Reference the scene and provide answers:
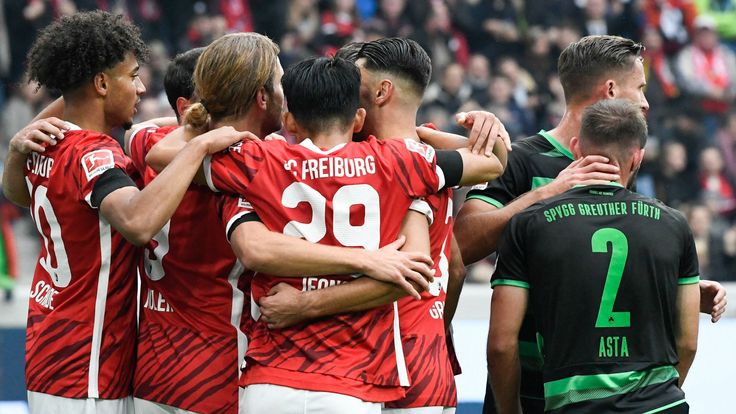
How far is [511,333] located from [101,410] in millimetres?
1590

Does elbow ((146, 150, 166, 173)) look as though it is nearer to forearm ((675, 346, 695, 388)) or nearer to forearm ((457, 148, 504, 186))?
forearm ((457, 148, 504, 186))

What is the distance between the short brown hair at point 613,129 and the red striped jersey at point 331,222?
822 mm

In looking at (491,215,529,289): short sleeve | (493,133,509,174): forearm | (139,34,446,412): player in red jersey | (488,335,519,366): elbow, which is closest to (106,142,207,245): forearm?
(139,34,446,412): player in red jersey

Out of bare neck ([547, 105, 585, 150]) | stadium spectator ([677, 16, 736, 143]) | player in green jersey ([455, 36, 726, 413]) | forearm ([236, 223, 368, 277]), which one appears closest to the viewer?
forearm ([236, 223, 368, 277])

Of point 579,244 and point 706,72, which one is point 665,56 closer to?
point 706,72

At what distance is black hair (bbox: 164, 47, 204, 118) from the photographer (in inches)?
180

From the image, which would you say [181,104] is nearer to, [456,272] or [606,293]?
[456,272]

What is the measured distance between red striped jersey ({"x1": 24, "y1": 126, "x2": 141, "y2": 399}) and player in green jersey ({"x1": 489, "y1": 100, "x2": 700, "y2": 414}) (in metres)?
1.50

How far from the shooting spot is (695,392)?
6945mm

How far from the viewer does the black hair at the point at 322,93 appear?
12.4 ft

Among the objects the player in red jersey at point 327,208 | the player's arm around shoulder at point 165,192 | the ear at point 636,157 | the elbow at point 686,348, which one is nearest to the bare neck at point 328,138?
the player in red jersey at point 327,208

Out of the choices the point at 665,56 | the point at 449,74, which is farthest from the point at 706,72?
the point at 449,74

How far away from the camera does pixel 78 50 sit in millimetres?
4367


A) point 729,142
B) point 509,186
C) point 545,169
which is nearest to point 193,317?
point 509,186
